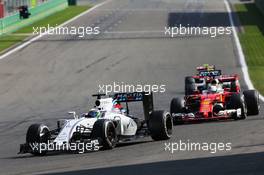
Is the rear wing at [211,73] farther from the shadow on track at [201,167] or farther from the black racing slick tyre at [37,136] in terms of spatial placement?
the shadow on track at [201,167]

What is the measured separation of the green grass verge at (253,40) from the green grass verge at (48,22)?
14.6 m

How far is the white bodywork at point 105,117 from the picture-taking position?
2014 centimetres

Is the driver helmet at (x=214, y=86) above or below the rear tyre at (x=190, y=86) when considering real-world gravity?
above

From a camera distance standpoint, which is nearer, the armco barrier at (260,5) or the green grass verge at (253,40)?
the green grass verge at (253,40)

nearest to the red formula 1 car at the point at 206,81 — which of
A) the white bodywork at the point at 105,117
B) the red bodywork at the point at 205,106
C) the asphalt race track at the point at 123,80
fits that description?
the red bodywork at the point at 205,106

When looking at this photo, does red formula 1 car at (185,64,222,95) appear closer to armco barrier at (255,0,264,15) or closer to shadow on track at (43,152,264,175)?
shadow on track at (43,152,264,175)

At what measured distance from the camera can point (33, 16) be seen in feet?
246

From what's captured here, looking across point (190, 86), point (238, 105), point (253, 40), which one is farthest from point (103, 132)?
point (253, 40)

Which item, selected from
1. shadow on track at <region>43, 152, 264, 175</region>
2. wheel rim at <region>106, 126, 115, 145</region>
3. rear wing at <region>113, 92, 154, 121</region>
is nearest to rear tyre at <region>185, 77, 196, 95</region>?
rear wing at <region>113, 92, 154, 121</region>

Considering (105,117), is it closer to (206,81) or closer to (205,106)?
(205,106)

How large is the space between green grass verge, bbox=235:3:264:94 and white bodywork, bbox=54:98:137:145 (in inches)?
→ 617

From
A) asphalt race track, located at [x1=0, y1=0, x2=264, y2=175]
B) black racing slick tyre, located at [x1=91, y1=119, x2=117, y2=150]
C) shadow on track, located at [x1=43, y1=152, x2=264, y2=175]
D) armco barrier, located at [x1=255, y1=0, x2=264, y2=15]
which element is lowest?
armco barrier, located at [x1=255, y1=0, x2=264, y2=15]

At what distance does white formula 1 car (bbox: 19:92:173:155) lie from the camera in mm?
19906

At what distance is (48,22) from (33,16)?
2.47 m
